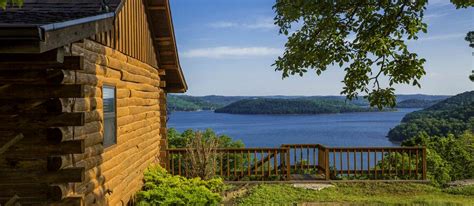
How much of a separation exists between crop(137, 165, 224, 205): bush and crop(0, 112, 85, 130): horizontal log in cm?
422

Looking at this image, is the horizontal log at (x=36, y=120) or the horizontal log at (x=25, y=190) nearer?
the horizontal log at (x=36, y=120)

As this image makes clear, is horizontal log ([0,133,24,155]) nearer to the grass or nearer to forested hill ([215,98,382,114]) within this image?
the grass

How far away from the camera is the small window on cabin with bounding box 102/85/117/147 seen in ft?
25.2

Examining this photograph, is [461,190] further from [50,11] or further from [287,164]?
[50,11]

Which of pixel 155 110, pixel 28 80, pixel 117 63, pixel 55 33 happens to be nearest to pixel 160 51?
pixel 155 110

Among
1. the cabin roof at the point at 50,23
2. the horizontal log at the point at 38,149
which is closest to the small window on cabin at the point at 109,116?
the cabin roof at the point at 50,23

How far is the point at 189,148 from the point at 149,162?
1.64m

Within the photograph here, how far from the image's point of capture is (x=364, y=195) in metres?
12.9

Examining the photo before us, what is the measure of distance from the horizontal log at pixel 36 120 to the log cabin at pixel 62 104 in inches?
0.4

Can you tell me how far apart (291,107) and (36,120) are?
12656cm

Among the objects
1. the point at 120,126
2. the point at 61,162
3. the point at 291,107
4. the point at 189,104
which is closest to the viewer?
the point at 61,162

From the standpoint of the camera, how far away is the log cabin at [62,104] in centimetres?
497

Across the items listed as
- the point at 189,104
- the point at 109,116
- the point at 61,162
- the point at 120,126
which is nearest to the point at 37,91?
the point at 61,162

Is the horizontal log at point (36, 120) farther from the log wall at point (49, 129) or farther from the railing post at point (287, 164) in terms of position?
the railing post at point (287, 164)
